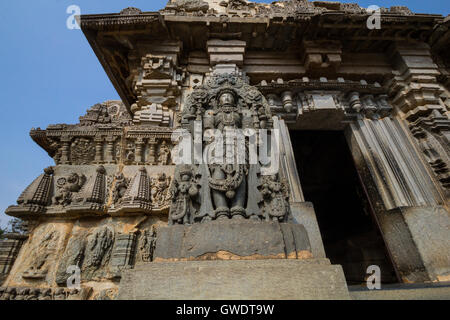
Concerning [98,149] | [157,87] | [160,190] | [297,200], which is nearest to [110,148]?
[98,149]

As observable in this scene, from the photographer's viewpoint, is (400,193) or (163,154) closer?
(163,154)

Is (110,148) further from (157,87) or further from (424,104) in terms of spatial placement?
(424,104)

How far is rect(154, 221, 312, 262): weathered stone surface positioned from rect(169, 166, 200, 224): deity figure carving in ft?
0.37

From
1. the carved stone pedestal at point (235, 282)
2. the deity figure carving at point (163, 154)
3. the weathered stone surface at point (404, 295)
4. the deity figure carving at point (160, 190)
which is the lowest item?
the weathered stone surface at point (404, 295)

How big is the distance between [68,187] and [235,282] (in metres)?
2.67

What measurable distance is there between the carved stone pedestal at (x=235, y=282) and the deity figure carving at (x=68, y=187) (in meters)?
1.97

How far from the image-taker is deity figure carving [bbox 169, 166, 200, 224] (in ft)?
6.22

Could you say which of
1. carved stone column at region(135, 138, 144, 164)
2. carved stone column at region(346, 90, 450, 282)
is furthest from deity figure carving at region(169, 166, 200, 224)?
carved stone column at region(346, 90, 450, 282)

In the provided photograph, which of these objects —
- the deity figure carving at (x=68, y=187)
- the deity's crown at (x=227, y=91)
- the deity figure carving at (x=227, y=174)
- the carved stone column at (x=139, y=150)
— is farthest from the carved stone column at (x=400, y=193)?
the deity figure carving at (x=68, y=187)

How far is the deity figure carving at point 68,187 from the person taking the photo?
277cm

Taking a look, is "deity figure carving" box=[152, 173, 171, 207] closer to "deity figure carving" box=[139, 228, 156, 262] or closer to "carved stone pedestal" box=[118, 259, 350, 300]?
"deity figure carving" box=[139, 228, 156, 262]

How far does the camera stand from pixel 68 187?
2838 millimetres

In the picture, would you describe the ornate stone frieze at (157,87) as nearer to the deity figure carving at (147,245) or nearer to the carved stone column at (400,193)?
the deity figure carving at (147,245)
